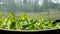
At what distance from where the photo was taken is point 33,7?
1.84m

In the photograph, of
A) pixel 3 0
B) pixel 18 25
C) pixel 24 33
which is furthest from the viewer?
pixel 3 0

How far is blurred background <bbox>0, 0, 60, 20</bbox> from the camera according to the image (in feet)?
5.80

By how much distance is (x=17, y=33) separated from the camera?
76 cm

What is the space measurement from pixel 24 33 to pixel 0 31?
0.47 ft

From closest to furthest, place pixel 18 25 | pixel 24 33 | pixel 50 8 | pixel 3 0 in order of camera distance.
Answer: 1. pixel 24 33
2. pixel 18 25
3. pixel 3 0
4. pixel 50 8

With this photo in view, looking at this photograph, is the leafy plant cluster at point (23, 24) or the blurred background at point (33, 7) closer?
the leafy plant cluster at point (23, 24)

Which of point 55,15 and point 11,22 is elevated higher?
point 11,22

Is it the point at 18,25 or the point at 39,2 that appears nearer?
the point at 18,25

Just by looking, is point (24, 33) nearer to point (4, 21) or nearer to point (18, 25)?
point (18, 25)

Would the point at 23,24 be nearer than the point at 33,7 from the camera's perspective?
Yes

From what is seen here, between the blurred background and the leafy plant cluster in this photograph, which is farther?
the blurred background

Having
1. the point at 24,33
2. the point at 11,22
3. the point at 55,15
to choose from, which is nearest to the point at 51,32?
the point at 24,33

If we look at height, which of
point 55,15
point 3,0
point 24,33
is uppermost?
point 3,0

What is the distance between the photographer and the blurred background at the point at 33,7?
5.80 feet
